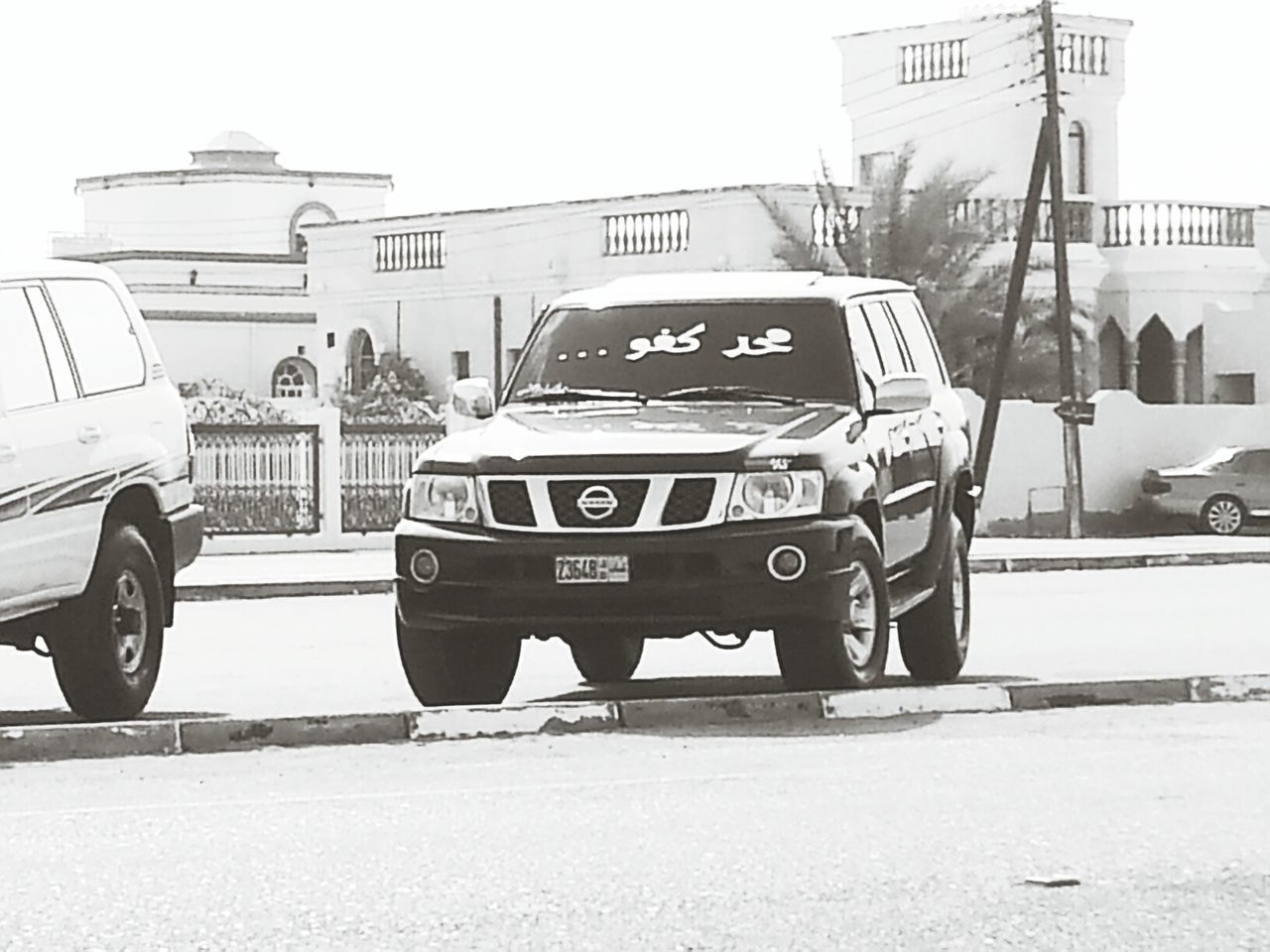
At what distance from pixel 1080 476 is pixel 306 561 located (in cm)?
1263

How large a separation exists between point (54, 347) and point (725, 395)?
2.91 meters

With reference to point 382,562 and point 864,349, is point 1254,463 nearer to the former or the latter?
point 382,562

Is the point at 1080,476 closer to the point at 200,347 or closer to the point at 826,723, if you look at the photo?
the point at 826,723

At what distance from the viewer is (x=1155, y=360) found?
177 ft

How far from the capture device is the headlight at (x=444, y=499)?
12828mm

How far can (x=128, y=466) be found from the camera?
528 inches

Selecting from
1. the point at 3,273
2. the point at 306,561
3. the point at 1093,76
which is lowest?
the point at 306,561

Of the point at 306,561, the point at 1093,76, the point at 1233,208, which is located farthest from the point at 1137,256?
the point at 306,561

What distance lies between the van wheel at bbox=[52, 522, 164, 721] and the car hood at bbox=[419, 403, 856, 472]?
4.50 feet

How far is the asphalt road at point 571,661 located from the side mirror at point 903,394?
1699 mm

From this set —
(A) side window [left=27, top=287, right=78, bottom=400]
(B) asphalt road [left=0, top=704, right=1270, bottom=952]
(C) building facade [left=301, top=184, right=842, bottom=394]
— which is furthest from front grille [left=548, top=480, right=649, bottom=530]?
(C) building facade [left=301, top=184, right=842, bottom=394]

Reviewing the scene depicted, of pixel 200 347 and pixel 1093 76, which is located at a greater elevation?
pixel 1093 76

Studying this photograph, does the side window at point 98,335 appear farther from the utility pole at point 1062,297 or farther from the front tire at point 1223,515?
the front tire at point 1223,515

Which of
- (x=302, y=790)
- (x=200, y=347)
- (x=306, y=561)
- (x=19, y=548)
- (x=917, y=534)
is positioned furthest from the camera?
(x=200, y=347)
